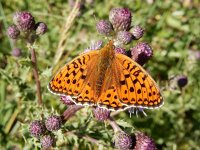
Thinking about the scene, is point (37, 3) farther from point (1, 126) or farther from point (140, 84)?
point (140, 84)

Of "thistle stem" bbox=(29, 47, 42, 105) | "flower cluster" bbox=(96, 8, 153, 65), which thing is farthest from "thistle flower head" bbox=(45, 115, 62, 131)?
"flower cluster" bbox=(96, 8, 153, 65)

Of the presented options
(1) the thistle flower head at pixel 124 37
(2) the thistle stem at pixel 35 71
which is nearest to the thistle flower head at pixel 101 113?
(1) the thistle flower head at pixel 124 37

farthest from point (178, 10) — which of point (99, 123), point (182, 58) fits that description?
point (99, 123)

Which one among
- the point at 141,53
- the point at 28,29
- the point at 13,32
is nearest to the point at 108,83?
the point at 141,53

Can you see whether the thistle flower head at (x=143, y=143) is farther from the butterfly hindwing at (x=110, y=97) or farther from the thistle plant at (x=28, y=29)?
the thistle plant at (x=28, y=29)

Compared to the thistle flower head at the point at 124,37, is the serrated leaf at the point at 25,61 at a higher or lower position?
lower

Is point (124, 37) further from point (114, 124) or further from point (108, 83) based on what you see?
point (114, 124)

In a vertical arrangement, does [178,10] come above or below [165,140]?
above
